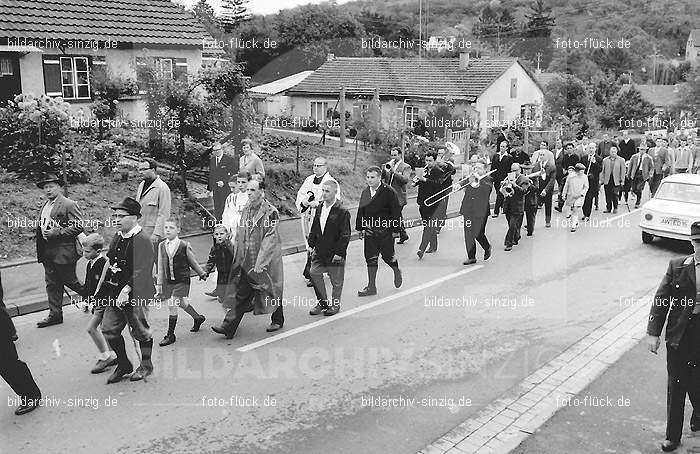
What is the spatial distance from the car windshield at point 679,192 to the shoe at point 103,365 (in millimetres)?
11291

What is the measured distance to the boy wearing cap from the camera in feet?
23.3

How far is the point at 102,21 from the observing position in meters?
20.5

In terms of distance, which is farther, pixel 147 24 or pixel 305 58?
pixel 305 58

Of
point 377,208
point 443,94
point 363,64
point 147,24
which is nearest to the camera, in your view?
point 377,208

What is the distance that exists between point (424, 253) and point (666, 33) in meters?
146

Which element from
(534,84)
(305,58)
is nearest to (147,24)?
(534,84)

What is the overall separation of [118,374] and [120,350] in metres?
0.28

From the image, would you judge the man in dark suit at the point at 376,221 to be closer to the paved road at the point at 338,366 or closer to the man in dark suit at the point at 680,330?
the paved road at the point at 338,366

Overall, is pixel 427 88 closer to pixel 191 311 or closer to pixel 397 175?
pixel 397 175

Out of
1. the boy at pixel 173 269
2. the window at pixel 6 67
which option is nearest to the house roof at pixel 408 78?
the window at pixel 6 67

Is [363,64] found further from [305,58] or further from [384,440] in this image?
[384,440]

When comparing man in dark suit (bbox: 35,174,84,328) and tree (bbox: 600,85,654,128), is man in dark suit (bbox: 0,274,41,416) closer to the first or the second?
man in dark suit (bbox: 35,174,84,328)

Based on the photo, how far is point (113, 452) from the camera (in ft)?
19.3

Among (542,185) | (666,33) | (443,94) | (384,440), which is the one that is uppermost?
(666,33)
